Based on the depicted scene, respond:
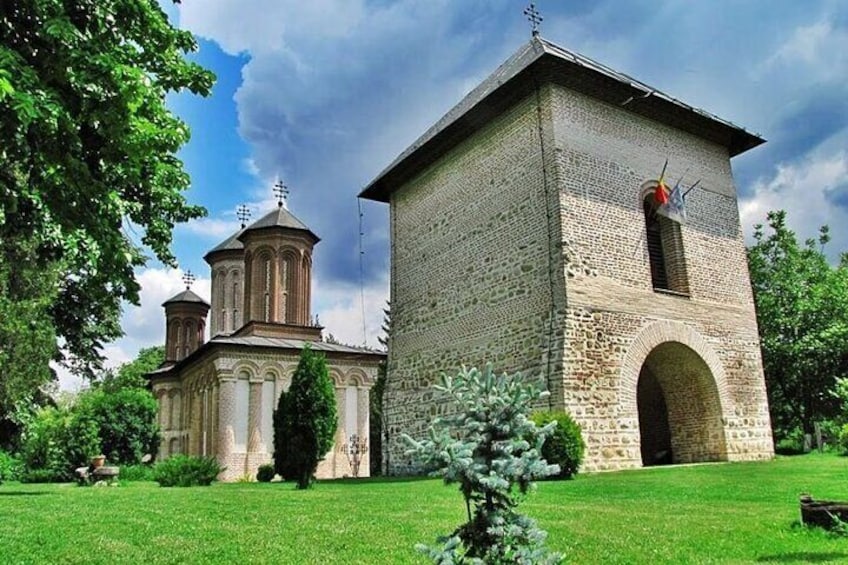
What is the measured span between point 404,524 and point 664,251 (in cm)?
1162

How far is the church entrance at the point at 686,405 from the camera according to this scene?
50.4 ft

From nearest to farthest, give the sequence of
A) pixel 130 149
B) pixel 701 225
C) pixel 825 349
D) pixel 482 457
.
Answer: pixel 482 457 < pixel 130 149 < pixel 701 225 < pixel 825 349

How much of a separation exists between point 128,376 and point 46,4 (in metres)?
46.2

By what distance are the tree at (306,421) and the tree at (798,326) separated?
56.8ft

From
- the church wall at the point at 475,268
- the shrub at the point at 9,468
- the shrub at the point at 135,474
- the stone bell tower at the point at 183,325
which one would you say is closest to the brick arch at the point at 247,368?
the shrub at the point at 135,474

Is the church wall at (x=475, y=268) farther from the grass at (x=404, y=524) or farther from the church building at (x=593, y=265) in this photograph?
the grass at (x=404, y=524)

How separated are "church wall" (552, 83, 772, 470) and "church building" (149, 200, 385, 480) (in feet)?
36.2

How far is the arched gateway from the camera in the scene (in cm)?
1459

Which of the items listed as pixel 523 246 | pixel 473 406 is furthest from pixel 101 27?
pixel 523 246

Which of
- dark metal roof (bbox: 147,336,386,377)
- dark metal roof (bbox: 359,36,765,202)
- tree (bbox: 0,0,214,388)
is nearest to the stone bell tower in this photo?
dark metal roof (bbox: 147,336,386,377)

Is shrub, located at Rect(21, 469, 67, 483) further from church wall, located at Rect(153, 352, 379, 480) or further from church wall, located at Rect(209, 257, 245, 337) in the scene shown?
church wall, located at Rect(209, 257, 245, 337)

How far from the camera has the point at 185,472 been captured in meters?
15.6

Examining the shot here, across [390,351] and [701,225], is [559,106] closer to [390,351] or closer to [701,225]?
[701,225]

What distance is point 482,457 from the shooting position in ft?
10.7
